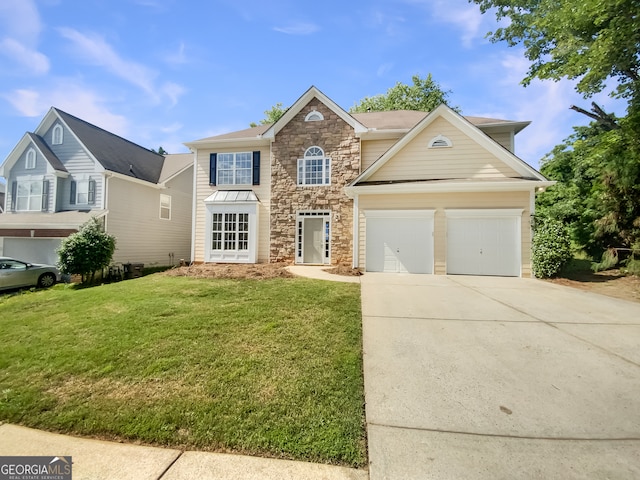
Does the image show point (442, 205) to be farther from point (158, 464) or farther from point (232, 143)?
point (158, 464)

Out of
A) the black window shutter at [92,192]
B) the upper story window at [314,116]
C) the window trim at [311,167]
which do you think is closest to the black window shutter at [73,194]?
the black window shutter at [92,192]

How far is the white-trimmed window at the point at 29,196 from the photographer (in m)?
15.4

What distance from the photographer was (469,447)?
2363mm

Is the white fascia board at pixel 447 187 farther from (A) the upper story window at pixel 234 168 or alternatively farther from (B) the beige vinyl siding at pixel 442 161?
(A) the upper story window at pixel 234 168

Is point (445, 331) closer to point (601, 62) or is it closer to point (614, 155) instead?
point (614, 155)

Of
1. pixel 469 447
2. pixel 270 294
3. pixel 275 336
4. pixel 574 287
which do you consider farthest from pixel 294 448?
pixel 574 287

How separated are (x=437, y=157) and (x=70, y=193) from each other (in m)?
19.1

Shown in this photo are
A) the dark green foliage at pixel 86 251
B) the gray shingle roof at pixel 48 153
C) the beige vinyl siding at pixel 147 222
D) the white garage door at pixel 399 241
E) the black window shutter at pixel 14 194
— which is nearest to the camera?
the white garage door at pixel 399 241

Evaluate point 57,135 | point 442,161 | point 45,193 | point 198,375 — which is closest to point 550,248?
point 442,161

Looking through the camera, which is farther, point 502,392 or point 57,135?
point 57,135

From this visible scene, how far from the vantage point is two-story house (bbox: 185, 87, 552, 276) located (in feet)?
34.9

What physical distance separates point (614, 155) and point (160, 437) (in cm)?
1536

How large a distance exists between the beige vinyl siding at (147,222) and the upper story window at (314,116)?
10.7m

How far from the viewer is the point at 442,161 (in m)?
11.3
